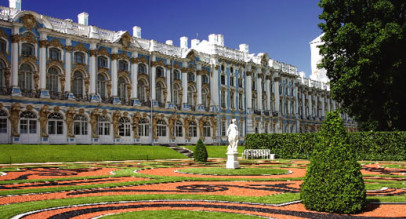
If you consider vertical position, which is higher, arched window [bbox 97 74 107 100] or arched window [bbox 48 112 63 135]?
arched window [bbox 97 74 107 100]

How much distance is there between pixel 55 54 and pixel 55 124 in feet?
23.0

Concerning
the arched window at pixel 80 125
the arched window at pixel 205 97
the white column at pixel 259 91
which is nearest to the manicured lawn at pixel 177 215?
the arched window at pixel 80 125

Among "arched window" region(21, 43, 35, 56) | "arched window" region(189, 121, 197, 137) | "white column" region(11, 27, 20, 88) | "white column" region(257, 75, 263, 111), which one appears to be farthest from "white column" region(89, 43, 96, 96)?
"white column" region(257, 75, 263, 111)

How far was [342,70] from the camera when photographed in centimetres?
3359

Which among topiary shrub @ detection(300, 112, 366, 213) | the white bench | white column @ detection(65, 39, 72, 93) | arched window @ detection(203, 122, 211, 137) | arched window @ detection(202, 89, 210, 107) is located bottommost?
the white bench

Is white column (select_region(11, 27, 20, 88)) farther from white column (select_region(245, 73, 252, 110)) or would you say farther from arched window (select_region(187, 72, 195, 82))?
white column (select_region(245, 73, 252, 110))

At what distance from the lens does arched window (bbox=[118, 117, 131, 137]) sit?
147 ft

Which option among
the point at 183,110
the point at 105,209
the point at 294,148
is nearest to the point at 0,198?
the point at 105,209

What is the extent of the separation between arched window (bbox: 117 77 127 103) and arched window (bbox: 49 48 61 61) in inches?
296

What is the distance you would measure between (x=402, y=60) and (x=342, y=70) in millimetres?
4509

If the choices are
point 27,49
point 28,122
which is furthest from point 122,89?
point 28,122

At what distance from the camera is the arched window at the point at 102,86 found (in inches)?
1715

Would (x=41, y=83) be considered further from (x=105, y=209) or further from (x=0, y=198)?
(x=105, y=209)

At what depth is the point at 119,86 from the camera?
45.6 meters
